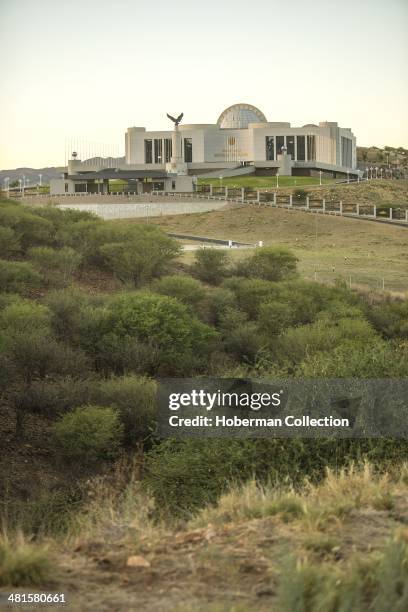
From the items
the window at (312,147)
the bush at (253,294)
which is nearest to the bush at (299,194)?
the window at (312,147)

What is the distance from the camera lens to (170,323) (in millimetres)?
35688

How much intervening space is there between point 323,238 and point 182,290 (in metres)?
29.9

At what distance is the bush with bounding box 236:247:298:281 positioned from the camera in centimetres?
5119

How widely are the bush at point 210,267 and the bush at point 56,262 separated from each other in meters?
5.86

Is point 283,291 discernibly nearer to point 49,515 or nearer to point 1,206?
point 1,206

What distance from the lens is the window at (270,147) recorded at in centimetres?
13400

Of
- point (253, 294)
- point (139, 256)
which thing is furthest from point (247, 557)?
point (139, 256)

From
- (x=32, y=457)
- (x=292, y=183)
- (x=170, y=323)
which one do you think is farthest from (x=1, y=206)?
(x=292, y=183)

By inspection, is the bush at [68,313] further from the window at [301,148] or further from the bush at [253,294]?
the window at [301,148]

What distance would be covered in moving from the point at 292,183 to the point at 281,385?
3787 inches

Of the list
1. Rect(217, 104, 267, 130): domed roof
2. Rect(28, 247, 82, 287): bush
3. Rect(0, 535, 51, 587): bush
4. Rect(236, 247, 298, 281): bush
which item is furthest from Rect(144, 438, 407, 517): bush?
Rect(217, 104, 267, 130): domed roof

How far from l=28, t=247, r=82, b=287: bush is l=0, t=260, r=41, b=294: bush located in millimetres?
1951

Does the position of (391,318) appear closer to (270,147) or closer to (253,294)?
(253,294)

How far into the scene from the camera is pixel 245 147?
134 meters
